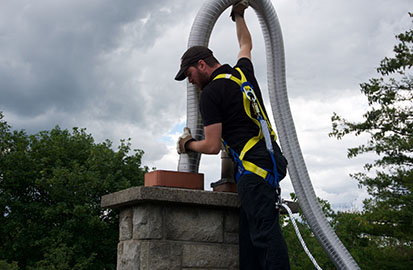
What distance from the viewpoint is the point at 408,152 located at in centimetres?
1456

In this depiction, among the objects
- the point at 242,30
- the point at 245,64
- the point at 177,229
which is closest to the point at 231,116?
the point at 245,64

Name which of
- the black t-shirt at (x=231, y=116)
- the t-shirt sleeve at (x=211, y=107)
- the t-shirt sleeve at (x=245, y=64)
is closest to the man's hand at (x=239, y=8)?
the t-shirt sleeve at (x=245, y=64)

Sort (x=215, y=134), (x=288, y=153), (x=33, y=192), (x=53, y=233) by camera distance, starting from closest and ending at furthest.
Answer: (x=215, y=134) → (x=288, y=153) → (x=53, y=233) → (x=33, y=192)

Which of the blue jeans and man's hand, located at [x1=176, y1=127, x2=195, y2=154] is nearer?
the blue jeans

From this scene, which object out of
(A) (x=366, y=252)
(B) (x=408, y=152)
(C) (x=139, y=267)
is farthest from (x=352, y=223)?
(C) (x=139, y=267)

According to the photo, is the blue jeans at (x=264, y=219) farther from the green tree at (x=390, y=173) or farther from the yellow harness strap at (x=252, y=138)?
the green tree at (x=390, y=173)

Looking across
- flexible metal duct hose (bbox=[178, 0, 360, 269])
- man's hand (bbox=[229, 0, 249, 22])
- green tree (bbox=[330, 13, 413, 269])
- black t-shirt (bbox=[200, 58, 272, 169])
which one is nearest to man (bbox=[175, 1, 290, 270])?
black t-shirt (bbox=[200, 58, 272, 169])

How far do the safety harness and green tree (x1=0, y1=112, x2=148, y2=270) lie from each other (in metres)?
18.8

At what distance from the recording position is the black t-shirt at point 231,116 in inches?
130

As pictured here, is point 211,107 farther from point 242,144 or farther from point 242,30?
point 242,30

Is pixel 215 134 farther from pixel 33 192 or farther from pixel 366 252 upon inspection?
pixel 33 192

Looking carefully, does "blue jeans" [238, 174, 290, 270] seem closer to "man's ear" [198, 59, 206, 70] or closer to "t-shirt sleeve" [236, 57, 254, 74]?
"man's ear" [198, 59, 206, 70]

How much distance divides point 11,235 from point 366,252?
667 inches

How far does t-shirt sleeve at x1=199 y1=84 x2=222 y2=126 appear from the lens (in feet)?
10.8
